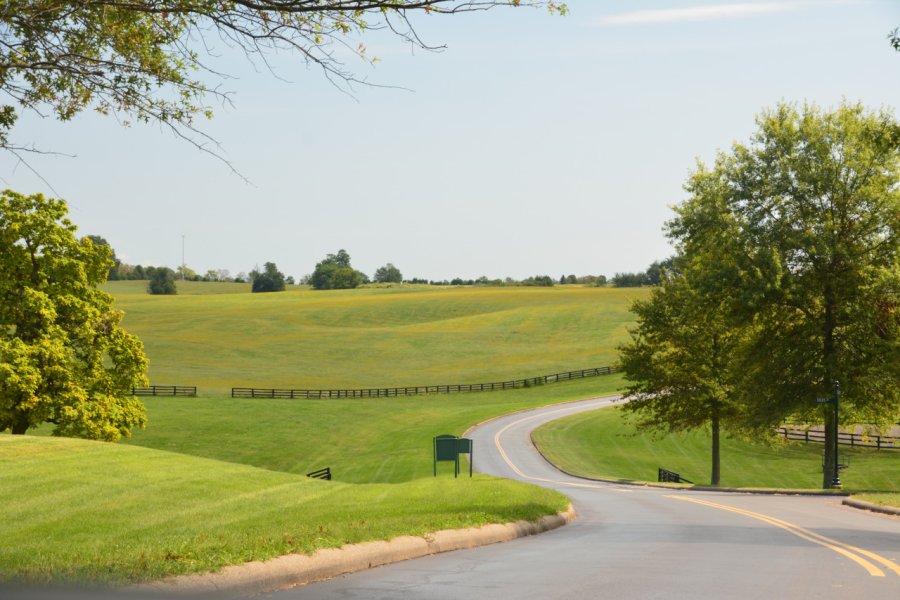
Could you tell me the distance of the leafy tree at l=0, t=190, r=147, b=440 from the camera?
37.3 metres

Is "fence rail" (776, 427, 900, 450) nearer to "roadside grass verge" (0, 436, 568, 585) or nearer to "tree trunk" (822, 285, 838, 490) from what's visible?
"tree trunk" (822, 285, 838, 490)

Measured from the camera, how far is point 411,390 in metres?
88.2

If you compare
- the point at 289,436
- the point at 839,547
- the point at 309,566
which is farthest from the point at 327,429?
the point at 309,566

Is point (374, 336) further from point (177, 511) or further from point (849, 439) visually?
point (177, 511)

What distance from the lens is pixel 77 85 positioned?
13.0 meters

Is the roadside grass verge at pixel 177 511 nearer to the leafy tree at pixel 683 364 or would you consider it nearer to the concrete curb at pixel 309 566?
the concrete curb at pixel 309 566

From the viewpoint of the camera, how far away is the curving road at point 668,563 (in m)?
8.98

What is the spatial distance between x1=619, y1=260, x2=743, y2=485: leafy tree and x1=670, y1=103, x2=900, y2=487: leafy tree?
6486mm

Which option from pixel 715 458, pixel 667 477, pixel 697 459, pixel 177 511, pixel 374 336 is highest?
pixel 177 511

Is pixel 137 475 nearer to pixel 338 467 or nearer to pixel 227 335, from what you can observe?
pixel 338 467

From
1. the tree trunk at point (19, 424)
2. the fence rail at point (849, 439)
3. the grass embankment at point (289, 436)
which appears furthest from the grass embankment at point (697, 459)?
the tree trunk at point (19, 424)

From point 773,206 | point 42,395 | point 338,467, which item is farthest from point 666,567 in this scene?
point 338,467

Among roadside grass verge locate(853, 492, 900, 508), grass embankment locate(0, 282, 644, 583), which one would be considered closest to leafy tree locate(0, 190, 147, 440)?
grass embankment locate(0, 282, 644, 583)

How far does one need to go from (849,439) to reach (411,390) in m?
41.7
